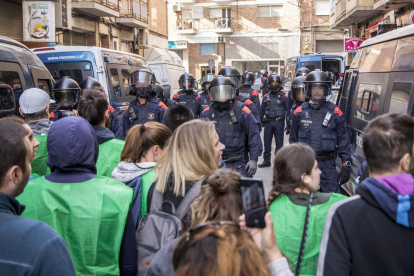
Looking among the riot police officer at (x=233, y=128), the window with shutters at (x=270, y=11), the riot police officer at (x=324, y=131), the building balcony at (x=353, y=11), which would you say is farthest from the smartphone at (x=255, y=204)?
the window with shutters at (x=270, y=11)

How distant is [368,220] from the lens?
188 centimetres

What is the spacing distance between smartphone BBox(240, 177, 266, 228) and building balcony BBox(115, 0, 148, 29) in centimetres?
2152

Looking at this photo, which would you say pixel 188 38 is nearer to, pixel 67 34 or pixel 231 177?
pixel 67 34

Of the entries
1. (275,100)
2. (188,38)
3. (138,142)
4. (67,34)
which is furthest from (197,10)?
(138,142)

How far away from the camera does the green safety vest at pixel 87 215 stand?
2.30 meters

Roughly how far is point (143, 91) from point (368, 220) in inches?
188

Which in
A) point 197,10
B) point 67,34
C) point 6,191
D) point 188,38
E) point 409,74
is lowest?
point 6,191

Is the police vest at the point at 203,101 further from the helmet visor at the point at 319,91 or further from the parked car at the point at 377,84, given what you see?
the helmet visor at the point at 319,91

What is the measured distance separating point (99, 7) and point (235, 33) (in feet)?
66.3

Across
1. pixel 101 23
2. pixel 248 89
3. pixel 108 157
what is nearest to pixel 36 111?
pixel 108 157

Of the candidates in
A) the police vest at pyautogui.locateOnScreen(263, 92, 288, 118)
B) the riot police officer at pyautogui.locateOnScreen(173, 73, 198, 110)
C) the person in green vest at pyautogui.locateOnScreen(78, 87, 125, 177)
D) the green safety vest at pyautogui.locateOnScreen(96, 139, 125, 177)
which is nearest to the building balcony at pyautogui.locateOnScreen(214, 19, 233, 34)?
the riot police officer at pyautogui.locateOnScreen(173, 73, 198, 110)

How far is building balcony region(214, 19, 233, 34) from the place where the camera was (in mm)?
35406

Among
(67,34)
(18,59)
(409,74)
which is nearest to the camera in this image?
(409,74)

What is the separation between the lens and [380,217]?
1871 mm
